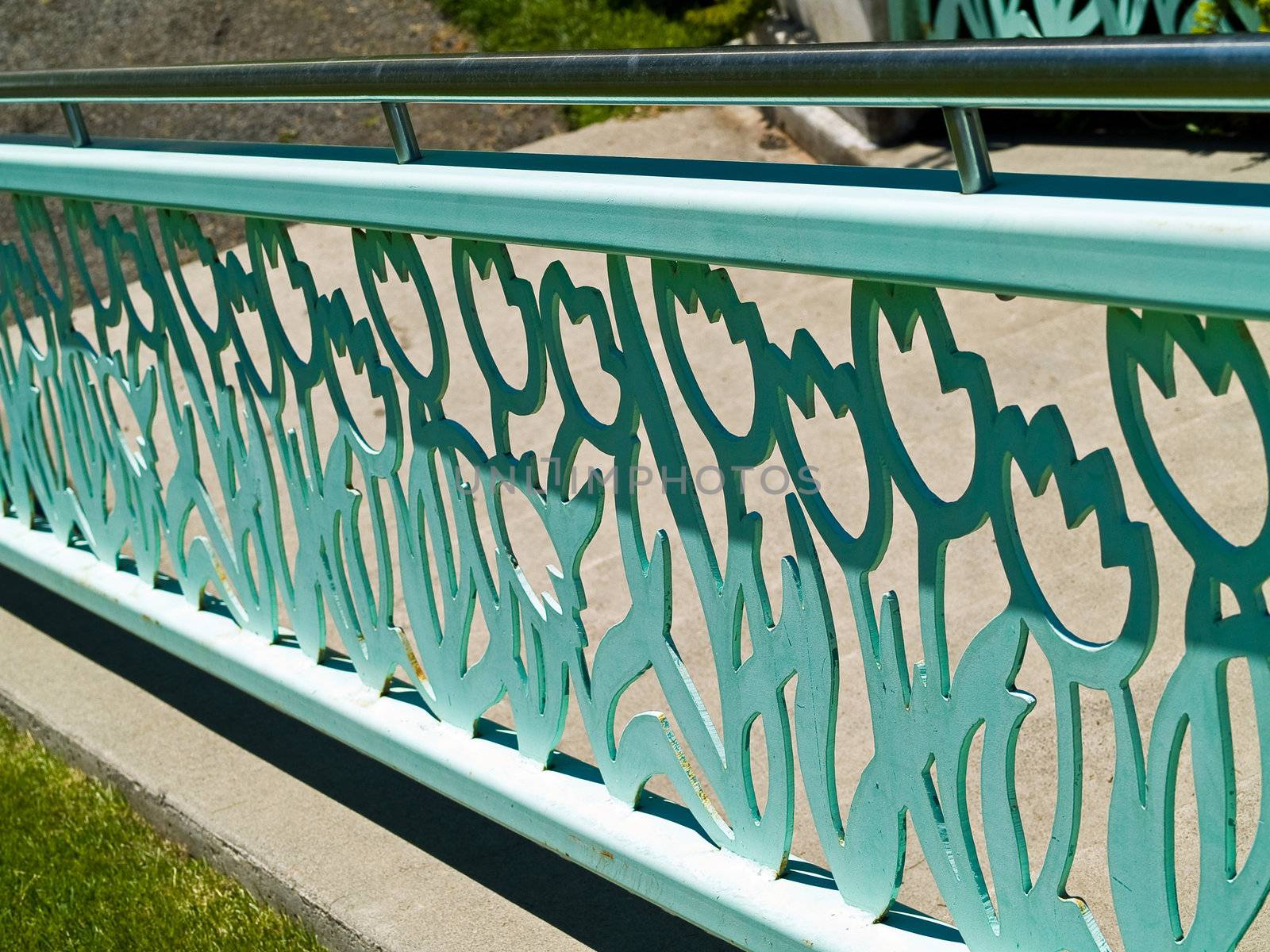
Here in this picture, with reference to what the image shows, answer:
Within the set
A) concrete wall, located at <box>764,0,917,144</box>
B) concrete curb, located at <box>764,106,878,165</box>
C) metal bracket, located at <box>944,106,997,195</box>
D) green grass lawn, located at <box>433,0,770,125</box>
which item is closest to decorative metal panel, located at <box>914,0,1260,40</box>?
concrete wall, located at <box>764,0,917,144</box>

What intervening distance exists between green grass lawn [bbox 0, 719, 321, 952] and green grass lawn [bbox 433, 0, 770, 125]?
5.36 meters

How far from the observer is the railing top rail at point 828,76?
119cm

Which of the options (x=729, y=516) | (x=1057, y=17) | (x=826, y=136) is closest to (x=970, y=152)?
(x=729, y=516)

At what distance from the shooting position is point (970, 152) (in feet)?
4.65

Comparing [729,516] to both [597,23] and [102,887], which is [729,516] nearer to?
[102,887]

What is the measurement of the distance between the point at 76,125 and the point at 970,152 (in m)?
2.08

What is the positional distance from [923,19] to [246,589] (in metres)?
4.83

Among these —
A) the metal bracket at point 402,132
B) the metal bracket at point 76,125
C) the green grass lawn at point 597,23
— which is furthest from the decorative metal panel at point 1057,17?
the metal bracket at point 402,132

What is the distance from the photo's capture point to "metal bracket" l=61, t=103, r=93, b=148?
110 inches

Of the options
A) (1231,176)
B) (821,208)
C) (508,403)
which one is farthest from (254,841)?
(1231,176)

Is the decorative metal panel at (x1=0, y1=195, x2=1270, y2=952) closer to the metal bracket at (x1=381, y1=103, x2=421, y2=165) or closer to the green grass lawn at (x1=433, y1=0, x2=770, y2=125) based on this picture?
the metal bracket at (x1=381, y1=103, x2=421, y2=165)

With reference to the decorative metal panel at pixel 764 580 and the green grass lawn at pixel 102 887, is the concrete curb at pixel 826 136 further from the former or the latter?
the green grass lawn at pixel 102 887

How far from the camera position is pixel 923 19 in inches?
258

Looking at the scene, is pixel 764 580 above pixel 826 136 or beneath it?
above
